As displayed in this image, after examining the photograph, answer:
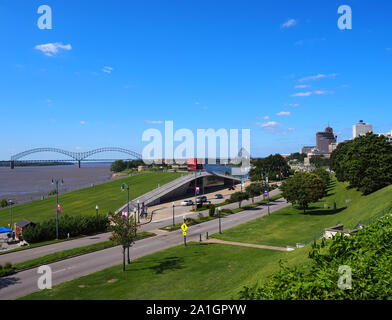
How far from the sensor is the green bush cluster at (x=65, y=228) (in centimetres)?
3531

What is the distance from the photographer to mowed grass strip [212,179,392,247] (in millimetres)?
32594

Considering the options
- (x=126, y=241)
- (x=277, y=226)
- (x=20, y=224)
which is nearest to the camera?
(x=126, y=241)

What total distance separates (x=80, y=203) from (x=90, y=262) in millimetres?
39038

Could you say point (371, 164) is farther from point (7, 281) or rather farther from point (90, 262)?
point (7, 281)

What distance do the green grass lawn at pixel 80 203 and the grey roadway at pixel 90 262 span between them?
2160cm

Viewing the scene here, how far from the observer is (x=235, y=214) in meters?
52.0

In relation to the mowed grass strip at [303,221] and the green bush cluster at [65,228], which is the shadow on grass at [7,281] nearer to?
the green bush cluster at [65,228]

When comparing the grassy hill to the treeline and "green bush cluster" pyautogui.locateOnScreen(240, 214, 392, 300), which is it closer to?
"green bush cluster" pyautogui.locateOnScreen(240, 214, 392, 300)

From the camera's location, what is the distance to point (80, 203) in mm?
62531

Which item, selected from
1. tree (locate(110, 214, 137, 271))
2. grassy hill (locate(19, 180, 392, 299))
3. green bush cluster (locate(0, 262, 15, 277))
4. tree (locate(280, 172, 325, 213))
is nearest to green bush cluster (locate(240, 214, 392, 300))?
grassy hill (locate(19, 180, 392, 299))
